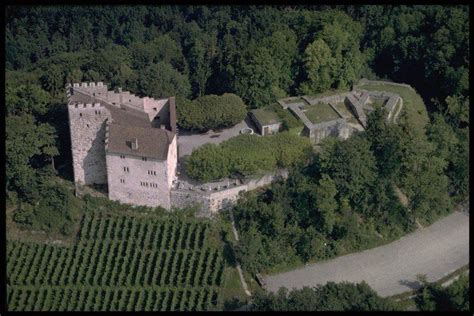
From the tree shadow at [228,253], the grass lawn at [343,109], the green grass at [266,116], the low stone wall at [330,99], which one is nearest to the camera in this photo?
the tree shadow at [228,253]

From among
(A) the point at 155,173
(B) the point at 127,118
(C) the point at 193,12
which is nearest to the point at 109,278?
(A) the point at 155,173

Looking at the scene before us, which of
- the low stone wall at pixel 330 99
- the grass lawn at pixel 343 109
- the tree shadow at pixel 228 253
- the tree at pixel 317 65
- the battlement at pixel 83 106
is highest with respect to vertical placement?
the tree at pixel 317 65

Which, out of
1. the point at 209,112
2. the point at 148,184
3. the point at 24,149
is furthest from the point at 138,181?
the point at 209,112

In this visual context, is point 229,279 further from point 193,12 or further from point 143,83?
point 193,12

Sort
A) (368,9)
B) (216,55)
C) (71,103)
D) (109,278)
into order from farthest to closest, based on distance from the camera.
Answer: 1. (368,9)
2. (216,55)
3. (71,103)
4. (109,278)

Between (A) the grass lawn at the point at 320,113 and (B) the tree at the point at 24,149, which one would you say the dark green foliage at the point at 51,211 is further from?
(A) the grass lawn at the point at 320,113

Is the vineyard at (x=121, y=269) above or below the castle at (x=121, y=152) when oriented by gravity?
below

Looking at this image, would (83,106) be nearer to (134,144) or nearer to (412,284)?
(134,144)

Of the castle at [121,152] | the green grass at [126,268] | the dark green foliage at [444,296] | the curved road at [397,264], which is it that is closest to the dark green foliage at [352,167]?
the curved road at [397,264]
